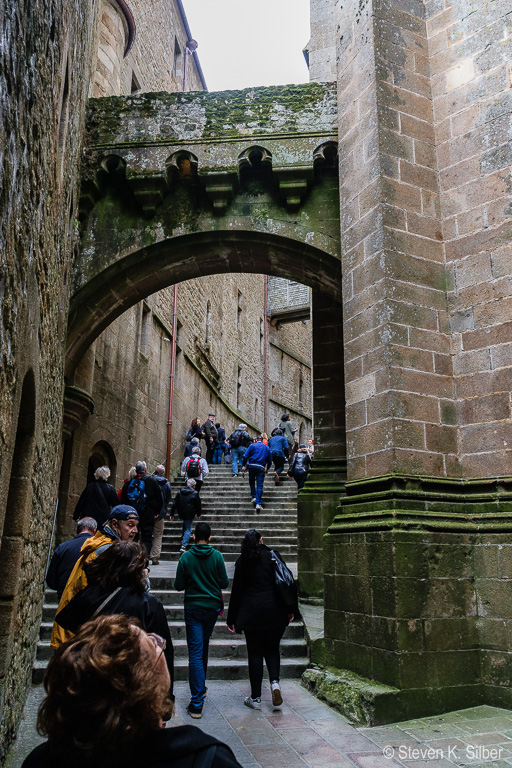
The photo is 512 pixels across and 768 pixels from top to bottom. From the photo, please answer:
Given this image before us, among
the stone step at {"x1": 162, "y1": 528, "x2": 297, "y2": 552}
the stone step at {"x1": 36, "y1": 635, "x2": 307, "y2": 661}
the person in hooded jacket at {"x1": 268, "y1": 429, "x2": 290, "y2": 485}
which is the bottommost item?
the stone step at {"x1": 36, "y1": 635, "x2": 307, "y2": 661}

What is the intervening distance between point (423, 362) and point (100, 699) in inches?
182

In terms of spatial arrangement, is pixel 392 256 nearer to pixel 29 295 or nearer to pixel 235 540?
pixel 29 295

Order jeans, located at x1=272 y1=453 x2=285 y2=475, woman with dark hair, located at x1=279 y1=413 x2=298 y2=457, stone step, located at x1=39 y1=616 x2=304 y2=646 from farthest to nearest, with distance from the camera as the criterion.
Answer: woman with dark hair, located at x1=279 y1=413 x2=298 y2=457, jeans, located at x1=272 y1=453 x2=285 y2=475, stone step, located at x1=39 y1=616 x2=304 y2=646

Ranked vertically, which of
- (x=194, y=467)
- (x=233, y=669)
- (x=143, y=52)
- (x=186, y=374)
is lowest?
(x=233, y=669)

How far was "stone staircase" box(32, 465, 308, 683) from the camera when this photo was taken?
18.1 feet

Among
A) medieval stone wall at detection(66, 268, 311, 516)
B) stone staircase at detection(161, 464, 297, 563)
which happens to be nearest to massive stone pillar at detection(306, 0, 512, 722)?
stone staircase at detection(161, 464, 297, 563)

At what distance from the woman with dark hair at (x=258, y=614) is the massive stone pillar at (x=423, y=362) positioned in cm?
61

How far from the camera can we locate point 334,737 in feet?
13.1

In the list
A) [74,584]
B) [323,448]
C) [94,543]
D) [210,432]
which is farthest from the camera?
[210,432]

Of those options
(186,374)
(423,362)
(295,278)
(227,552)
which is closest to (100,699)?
(423,362)

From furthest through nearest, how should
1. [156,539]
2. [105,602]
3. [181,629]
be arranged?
[156,539], [181,629], [105,602]

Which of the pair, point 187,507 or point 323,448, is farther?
Answer: point 187,507

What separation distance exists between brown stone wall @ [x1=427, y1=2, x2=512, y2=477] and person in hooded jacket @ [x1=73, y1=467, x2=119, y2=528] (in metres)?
4.19

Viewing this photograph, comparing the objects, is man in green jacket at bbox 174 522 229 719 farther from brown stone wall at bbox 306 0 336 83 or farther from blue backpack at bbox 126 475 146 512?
brown stone wall at bbox 306 0 336 83
